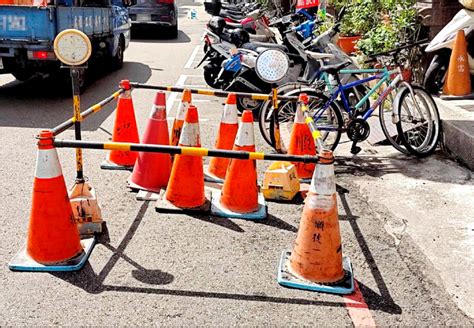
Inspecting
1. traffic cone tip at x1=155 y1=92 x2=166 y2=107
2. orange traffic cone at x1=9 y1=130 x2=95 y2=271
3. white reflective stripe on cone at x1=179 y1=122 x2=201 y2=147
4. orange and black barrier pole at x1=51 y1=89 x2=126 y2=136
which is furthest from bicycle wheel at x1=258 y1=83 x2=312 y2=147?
orange traffic cone at x1=9 y1=130 x2=95 y2=271

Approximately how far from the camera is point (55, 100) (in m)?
10.1

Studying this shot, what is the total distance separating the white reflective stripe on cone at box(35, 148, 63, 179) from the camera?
3977 mm

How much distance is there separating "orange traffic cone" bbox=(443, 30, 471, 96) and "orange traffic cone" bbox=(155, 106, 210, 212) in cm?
483

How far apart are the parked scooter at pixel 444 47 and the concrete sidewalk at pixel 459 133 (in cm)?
114

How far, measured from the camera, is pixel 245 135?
524 cm

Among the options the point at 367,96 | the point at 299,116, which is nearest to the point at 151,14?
the point at 367,96

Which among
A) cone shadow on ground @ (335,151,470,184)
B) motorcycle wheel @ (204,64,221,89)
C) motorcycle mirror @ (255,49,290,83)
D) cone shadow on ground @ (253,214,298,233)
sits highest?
motorcycle mirror @ (255,49,290,83)

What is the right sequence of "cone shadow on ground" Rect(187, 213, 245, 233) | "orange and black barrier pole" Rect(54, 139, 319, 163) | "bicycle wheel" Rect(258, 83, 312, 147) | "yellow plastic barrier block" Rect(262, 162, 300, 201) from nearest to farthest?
"orange and black barrier pole" Rect(54, 139, 319, 163), "cone shadow on ground" Rect(187, 213, 245, 233), "yellow plastic barrier block" Rect(262, 162, 300, 201), "bicycle wheel" Rect(258, 83, 312, 147)

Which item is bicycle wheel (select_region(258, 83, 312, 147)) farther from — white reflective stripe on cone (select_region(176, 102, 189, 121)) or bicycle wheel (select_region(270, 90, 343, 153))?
white reflective stripe on cone (select_region(176, 102, 189, 121))

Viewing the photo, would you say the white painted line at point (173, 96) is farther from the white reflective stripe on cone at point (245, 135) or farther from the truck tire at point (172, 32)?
the truck tire at point (172, 32)

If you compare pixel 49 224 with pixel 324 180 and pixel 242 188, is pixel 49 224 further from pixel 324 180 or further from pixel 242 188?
pixel 324 180

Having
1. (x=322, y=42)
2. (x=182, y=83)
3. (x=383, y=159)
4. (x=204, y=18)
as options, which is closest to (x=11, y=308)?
(x=383, y=159)

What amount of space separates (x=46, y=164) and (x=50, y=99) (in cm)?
656

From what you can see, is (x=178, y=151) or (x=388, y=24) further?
(x=388, y=24)
